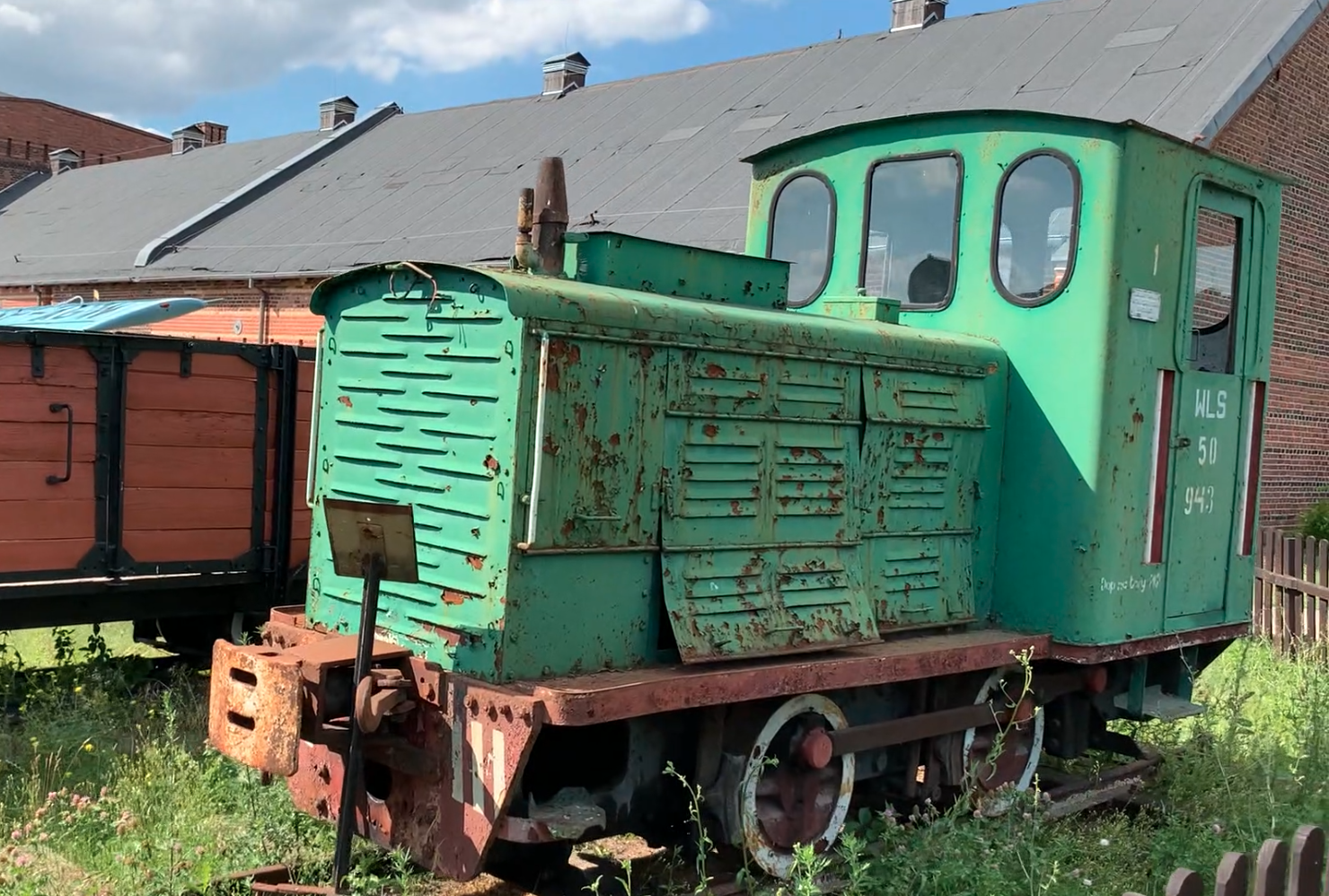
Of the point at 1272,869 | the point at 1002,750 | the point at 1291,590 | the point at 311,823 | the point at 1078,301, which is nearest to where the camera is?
the point at 1272,869

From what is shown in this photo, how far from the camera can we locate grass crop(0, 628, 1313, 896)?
15.0 feet

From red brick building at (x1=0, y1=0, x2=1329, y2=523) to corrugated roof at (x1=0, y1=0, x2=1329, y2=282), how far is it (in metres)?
0.05

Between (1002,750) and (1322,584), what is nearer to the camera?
(1002,750)

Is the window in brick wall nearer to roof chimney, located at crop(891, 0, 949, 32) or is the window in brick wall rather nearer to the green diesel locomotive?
the green diesel locomotive

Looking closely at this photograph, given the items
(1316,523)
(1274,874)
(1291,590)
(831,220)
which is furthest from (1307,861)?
(1316,523)

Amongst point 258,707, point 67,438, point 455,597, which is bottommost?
point 258,707

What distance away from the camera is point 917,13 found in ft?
62.7

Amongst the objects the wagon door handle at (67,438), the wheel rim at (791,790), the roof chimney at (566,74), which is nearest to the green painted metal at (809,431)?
the wheel rim at (791,790)

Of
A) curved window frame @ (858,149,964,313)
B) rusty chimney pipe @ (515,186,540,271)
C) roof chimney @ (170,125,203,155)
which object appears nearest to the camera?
rusty chimney pipe @ (515,186,540,271)

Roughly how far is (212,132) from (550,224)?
33770 millimetres

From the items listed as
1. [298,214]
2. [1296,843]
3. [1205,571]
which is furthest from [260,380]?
[298,214]

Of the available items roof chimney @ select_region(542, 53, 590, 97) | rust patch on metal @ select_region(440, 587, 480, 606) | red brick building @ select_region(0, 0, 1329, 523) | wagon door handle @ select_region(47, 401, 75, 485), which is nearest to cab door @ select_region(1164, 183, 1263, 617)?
rust patch on metal @ select_region(440, 587, 480, 606)

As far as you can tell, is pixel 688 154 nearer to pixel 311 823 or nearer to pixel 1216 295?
pixel 1216 295

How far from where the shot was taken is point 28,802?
5.39m
